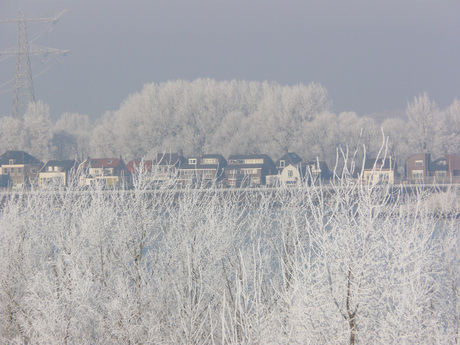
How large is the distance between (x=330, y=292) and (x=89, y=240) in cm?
732

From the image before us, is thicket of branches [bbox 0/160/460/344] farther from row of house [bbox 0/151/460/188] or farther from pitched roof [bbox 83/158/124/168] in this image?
pitched roof [bbox 83/158/124/168]

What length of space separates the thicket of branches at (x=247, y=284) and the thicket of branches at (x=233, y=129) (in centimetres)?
4434

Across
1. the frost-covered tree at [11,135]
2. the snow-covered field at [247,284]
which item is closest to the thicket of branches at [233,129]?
the frost-covered tree at [11,135]

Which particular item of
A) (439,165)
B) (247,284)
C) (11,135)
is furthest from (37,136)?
(247,284)

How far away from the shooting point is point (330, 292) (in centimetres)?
519

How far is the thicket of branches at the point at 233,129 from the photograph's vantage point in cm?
5647

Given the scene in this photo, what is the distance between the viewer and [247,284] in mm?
7801

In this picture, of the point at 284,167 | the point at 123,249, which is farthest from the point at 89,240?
the point at 284,167

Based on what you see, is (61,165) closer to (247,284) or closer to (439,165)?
(439,165)

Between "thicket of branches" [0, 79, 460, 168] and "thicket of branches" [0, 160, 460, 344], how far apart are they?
44340 mm

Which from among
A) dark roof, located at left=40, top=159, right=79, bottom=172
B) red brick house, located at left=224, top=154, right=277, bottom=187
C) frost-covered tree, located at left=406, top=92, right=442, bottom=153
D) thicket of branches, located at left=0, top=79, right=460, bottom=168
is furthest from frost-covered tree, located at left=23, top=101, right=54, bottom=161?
frost-covered tree, located at left=406, top=92, right=442, bottom=153

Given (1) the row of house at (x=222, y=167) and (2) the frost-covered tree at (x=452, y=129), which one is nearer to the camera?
(1) the row of house at (x=222, y=167)

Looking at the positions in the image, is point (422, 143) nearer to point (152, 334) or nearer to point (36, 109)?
point (36, 109)

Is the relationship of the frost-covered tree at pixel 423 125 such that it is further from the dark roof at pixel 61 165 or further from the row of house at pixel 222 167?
the dark roof at pixel 61 165
